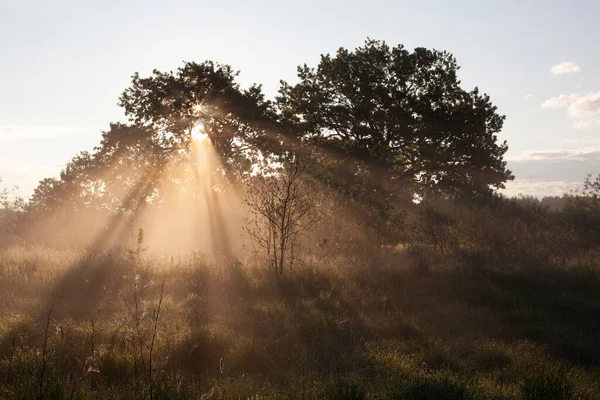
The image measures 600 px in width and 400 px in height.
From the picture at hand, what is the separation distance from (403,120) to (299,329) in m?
14.6

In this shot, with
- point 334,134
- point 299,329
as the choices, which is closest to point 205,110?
point 334,134

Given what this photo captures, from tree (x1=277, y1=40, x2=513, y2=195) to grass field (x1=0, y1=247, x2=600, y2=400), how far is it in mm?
7914

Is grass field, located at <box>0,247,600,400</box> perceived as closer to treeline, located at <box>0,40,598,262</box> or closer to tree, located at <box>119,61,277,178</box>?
treeline, located at <box>0,40,598,262</box>

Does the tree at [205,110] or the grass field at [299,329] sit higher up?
the tree at [205,110]

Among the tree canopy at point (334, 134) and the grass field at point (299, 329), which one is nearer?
the grass field at point (299, 329)

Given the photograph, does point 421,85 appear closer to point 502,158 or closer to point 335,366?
point 502,158

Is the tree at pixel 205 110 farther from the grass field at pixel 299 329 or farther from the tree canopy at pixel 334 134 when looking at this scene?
the grass field at pixel 299 329

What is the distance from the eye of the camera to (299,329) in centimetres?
768

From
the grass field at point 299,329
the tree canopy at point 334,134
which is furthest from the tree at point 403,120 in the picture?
the grass field at point 299,329

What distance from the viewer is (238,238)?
26094 mm

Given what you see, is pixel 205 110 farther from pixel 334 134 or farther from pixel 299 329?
pixel 299 329

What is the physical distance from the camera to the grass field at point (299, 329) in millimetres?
5000

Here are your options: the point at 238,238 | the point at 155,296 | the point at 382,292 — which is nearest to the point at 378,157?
the point at 238,238

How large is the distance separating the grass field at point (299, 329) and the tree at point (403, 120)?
7914mm
